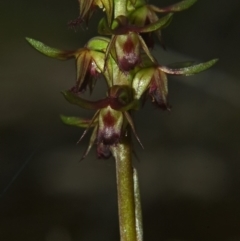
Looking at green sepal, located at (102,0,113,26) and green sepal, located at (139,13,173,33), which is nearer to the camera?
green sepal, located at (139,13,173,33)

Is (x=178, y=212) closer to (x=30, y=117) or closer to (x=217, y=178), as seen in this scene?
(x=217, y=178)

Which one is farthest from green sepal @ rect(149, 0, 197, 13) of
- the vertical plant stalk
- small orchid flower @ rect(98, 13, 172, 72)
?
the vertical plant stalk

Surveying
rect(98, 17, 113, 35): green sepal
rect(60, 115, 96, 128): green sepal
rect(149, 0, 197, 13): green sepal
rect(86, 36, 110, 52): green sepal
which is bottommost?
rect(60, 115, 96, 128): green sepal

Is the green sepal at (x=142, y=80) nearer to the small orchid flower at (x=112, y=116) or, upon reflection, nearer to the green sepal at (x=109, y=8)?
the small orchid flower at (x=112, y=116)

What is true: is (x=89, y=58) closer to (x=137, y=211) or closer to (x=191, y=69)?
(x=191, y=69)

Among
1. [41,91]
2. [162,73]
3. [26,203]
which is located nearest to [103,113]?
[162,73]

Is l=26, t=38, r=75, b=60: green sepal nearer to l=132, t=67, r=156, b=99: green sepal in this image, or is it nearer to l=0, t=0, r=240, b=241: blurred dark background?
l=132, t=67, r=156, b=99: green sepal
